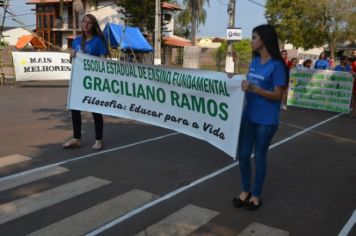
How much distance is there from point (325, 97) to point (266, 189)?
877 cm

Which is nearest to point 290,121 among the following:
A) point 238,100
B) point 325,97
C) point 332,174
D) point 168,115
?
point 325,97

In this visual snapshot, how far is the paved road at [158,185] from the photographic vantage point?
14.8 ft

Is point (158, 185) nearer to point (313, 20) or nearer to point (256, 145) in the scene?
point (256, 145)

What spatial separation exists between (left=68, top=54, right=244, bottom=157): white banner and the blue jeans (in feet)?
0.39

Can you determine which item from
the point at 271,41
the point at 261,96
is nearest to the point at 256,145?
the point at 261,96

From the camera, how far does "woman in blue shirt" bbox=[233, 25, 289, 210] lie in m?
4.51

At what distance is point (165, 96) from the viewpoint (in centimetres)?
634

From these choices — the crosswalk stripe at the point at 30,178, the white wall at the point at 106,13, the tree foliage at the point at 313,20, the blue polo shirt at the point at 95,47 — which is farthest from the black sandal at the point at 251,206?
the white wall at the point at 106,13

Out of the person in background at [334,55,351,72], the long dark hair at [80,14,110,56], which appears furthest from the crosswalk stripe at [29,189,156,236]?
the person in background at [334,55,351,72]

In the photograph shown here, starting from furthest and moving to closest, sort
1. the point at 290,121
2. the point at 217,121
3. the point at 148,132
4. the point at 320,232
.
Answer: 1. the point at 290,121
2. the point at 148,132
3. the point at 217,121
4. the point at 320,232

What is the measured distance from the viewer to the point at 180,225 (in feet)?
14.6

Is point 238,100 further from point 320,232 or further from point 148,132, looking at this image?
point 148,132

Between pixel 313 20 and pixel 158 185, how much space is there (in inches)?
1728

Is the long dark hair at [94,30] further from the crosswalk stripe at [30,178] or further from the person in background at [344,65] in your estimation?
the person in background at [344,65]
